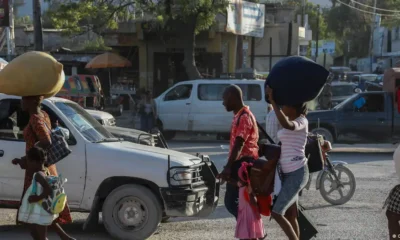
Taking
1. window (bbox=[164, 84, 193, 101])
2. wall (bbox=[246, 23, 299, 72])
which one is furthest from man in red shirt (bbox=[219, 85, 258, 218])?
wall (bbox=[246, 23, 299, 72])

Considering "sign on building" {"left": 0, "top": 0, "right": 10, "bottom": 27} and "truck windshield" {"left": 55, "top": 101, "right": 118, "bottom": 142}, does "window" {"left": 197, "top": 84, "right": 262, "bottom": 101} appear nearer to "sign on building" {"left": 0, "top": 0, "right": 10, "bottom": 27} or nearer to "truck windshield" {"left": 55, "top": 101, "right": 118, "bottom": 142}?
"sign on building" {"left": 0, "top": 0, "right": 10, "bottom": 27}

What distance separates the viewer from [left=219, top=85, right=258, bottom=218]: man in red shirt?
21.2 ft

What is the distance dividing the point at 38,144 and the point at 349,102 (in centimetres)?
1324

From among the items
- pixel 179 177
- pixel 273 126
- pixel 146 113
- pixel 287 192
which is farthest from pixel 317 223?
pixel 146 113

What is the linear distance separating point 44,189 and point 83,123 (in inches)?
78.0

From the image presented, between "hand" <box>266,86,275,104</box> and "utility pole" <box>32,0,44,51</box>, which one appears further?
"utility pole" <box>32,0,44,51</box>

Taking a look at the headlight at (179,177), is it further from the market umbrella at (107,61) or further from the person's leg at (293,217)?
the market umbrella at (107,61)

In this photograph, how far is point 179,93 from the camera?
20.7m

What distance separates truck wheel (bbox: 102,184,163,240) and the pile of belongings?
2.40 m

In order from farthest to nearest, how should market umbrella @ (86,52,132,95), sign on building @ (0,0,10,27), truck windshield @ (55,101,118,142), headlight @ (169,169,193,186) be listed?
market umbrella @ (86,52,132,95)
sign on building @ (0,0,10,27)
truck windshield @ (55,101,118,142)
headlight @ (169,169,193,186)

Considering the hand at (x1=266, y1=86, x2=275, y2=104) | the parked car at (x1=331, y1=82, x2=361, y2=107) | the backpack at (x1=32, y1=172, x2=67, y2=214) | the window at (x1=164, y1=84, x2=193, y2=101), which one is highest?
the hand at (x1=266, y1=86, x2=275, y2=104)

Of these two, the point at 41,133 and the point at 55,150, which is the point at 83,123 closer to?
the point at 55,150

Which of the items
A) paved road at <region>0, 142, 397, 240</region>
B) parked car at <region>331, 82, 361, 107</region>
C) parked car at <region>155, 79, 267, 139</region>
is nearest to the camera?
paved road at <region>0, 142, 397, 240</region>

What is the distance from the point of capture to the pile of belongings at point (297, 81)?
5.75 metres
